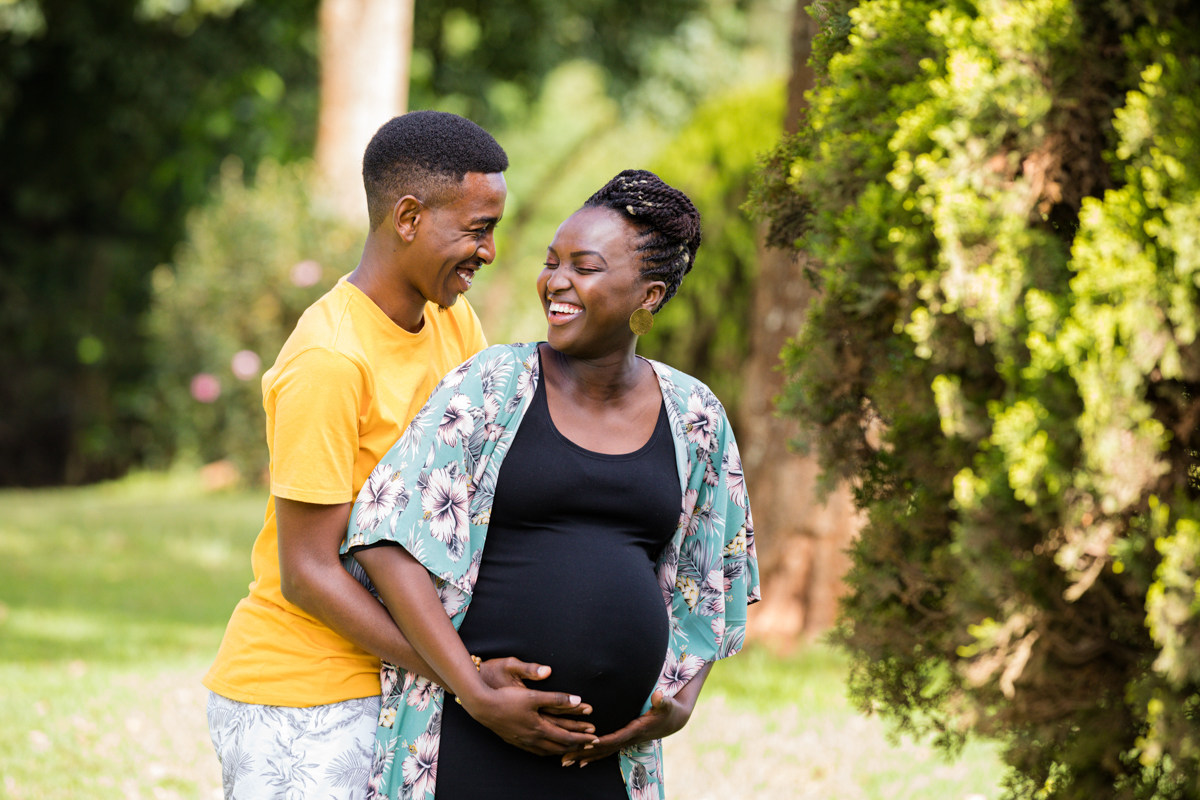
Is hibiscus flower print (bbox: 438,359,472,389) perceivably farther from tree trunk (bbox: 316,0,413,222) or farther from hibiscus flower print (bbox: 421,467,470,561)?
tree trunk (bbox: 316,0,413,222)

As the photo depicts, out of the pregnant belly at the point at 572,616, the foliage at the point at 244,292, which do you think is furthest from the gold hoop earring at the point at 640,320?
the foliage at the point at 244,292

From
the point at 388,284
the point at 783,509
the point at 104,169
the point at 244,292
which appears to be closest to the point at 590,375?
the point at 388,284

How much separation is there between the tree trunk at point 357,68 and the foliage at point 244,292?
117cm

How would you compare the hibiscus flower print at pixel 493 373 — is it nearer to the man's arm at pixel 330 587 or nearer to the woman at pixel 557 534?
the woman at pixel 557 534

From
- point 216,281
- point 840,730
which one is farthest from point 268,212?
point 840,730

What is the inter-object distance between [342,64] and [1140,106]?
10.3 metres

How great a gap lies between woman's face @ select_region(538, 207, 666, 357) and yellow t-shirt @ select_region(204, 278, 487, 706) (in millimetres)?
373

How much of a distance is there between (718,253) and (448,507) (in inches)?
282

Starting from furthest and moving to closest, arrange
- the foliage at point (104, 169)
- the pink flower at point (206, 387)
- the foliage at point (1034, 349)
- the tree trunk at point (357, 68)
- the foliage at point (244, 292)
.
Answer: the foliage at point (104, 169), the pink flower at point (206, 387), the foliage at point (244, 292), the tree trunk at point (357, 68), the foliage at point (1034, 349)

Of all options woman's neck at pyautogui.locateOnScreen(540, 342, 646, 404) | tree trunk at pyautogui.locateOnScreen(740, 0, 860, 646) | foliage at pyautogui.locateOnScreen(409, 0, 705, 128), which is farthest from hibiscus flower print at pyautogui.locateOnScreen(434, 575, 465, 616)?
foliage at pyautogui.locateOnScreen(409, 0, 705, 128)

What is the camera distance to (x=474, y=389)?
2371 millimetres

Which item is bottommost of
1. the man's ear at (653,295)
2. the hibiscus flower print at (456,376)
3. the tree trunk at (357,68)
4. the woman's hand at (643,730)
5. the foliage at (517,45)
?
the woman's hand at (643,730)

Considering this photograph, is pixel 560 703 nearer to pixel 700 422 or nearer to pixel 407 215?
pixel 700 422

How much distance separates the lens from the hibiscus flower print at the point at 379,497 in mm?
2285
